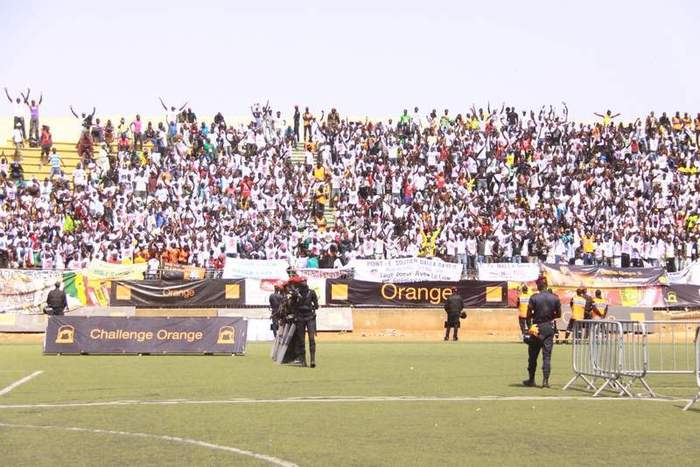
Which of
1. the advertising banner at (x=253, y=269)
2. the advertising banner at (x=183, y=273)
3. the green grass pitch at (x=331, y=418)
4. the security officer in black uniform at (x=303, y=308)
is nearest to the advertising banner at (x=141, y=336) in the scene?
the green grass pitch at (x=331, y=418)

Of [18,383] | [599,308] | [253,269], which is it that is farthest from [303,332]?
[253,269]

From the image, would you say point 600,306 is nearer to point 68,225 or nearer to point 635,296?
point 635,296

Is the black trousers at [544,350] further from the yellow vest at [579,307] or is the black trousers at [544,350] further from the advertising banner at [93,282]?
the advertising banner at [93,282]

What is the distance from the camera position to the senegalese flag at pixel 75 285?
1469 inches

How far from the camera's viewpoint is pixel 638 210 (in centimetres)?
4616

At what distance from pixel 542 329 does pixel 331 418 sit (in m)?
5.50

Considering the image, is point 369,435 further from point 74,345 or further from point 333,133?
point 333,133

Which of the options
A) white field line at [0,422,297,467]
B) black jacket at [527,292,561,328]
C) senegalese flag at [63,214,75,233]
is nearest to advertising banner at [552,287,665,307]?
senegalese flag at [63,214,75,233]

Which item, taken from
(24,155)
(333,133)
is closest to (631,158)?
(333,133)

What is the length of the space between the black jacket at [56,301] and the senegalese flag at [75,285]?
5132 mm

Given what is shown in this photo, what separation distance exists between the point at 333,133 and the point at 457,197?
273 inches

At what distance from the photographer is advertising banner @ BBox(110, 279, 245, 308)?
1476 inches

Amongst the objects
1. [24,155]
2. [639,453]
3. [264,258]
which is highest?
[24,155]

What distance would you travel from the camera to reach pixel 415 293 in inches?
1519
